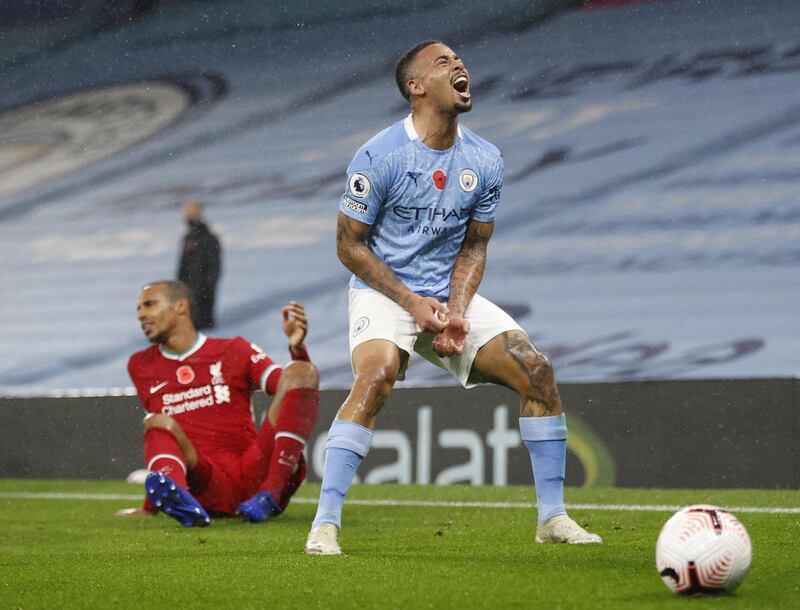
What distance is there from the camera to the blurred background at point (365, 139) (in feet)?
31.8

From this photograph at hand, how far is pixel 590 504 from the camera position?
6195mm

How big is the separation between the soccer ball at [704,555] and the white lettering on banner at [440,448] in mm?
5229

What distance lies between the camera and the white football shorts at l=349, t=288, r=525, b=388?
407 cm

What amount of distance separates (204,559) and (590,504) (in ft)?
8.94

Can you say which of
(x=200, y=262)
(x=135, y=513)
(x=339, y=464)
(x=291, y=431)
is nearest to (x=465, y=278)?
(x=339, y=464)

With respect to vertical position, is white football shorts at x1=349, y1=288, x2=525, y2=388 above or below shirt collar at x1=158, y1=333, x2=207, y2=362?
below

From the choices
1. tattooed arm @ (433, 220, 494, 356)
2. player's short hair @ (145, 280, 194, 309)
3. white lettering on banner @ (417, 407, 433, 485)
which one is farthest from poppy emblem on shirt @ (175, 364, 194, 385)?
white lettering on banner @ (417, 407, 433, 485)

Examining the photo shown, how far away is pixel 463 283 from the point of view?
4230 mm

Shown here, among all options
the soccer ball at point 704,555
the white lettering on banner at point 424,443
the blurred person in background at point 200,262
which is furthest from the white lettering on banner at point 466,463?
the soccer ball at point 704,555

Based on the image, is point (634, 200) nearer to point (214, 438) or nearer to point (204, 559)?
point (214, 438)

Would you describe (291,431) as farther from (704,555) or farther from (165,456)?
(704,555)

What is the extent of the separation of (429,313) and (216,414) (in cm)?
200

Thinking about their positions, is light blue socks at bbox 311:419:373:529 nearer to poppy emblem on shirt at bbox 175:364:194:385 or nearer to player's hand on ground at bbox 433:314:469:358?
player's hand on ground at bbox 433:314:469:358

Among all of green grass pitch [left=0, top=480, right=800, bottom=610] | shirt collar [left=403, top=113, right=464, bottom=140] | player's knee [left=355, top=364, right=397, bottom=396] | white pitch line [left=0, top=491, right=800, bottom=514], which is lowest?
green grass pitch [left=0, top=480, right=800, bottom=610]
